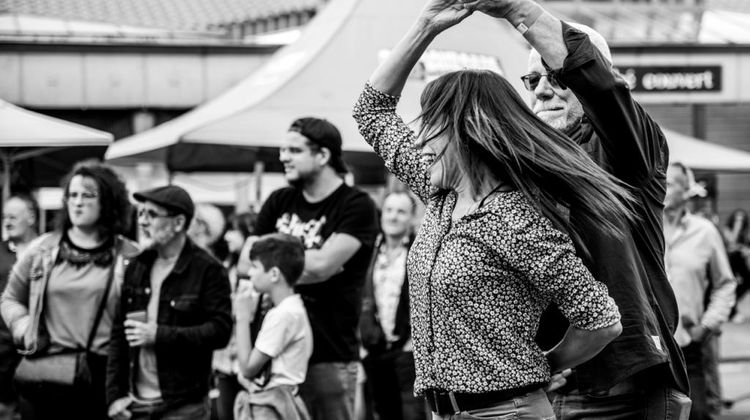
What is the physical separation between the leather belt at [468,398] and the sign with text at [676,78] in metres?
17.8

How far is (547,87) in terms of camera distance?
→ 3.57 meters

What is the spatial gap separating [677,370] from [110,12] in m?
21.0

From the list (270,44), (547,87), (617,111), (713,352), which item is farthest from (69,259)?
(270,44)

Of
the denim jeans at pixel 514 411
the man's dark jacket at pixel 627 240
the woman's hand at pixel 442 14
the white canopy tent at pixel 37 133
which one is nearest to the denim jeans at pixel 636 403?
the man's dark jacket at pixel 627 240

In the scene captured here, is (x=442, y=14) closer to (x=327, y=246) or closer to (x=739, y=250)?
(x=327, y=246)

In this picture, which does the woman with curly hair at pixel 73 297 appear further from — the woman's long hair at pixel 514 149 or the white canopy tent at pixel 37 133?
the woman's long hair at pixel 514 149

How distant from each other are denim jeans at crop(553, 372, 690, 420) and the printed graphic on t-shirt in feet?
7.92

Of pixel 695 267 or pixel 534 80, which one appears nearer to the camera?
pixel 534 80

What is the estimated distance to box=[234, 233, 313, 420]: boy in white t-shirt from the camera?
17.7 feet

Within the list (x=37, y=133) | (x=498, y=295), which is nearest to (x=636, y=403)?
(x=498, y=295)

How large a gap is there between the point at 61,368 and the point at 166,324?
2.05ft

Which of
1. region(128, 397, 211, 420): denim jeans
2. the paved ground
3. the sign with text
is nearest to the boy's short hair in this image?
region(128, 397, 211, 420): denim jeans

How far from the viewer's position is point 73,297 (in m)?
5.85

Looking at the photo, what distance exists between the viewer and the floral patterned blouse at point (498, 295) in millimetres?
2899
